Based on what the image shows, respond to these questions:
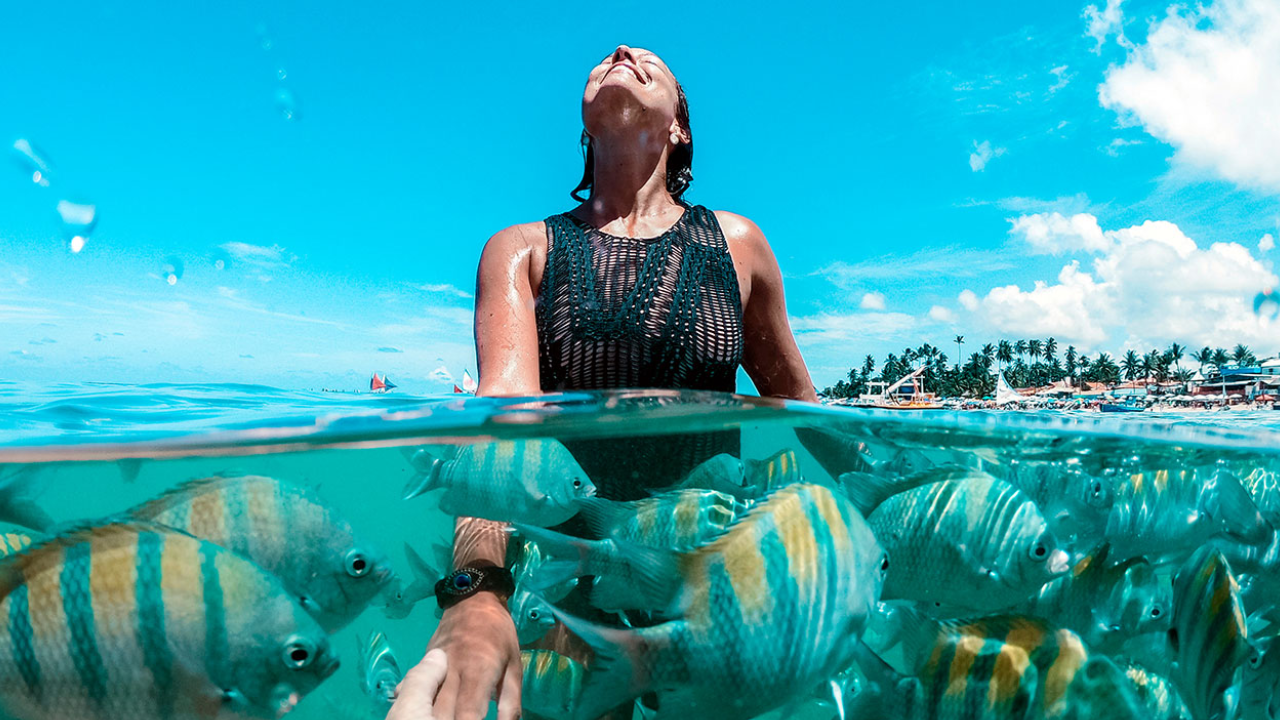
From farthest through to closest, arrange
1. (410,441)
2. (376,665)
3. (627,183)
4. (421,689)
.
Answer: (410,441) → (627,183) → (376,665) → (421,689)

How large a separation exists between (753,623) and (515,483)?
41.1 inches

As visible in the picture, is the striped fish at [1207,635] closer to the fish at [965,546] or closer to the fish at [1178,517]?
the fish at [1178,517]

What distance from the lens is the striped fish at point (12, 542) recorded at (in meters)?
1.67

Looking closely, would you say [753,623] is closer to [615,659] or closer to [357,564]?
[615,659]

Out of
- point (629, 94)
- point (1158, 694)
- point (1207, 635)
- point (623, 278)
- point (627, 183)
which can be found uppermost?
point (629, 94)

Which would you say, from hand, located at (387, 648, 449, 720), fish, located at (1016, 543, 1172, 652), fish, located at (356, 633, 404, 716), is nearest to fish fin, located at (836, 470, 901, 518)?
fish, located at (1016, 543, 1172, 652)

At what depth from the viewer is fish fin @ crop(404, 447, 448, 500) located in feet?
9.04

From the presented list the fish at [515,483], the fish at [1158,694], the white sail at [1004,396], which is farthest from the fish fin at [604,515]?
the white sail at [1004,396]

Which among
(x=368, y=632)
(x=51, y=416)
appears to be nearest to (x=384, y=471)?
(x=368, y=632)

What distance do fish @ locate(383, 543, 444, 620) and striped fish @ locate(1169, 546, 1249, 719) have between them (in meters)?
2.46

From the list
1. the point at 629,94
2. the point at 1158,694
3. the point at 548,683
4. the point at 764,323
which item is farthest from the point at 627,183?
the point at 1158,694

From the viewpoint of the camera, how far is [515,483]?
234 centimetres

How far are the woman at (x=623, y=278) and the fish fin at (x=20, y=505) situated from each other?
1373 mm

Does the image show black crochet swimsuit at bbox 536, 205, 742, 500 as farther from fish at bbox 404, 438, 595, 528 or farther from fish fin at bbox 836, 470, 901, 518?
fish fin at bbox 836, 470, 901, 518
